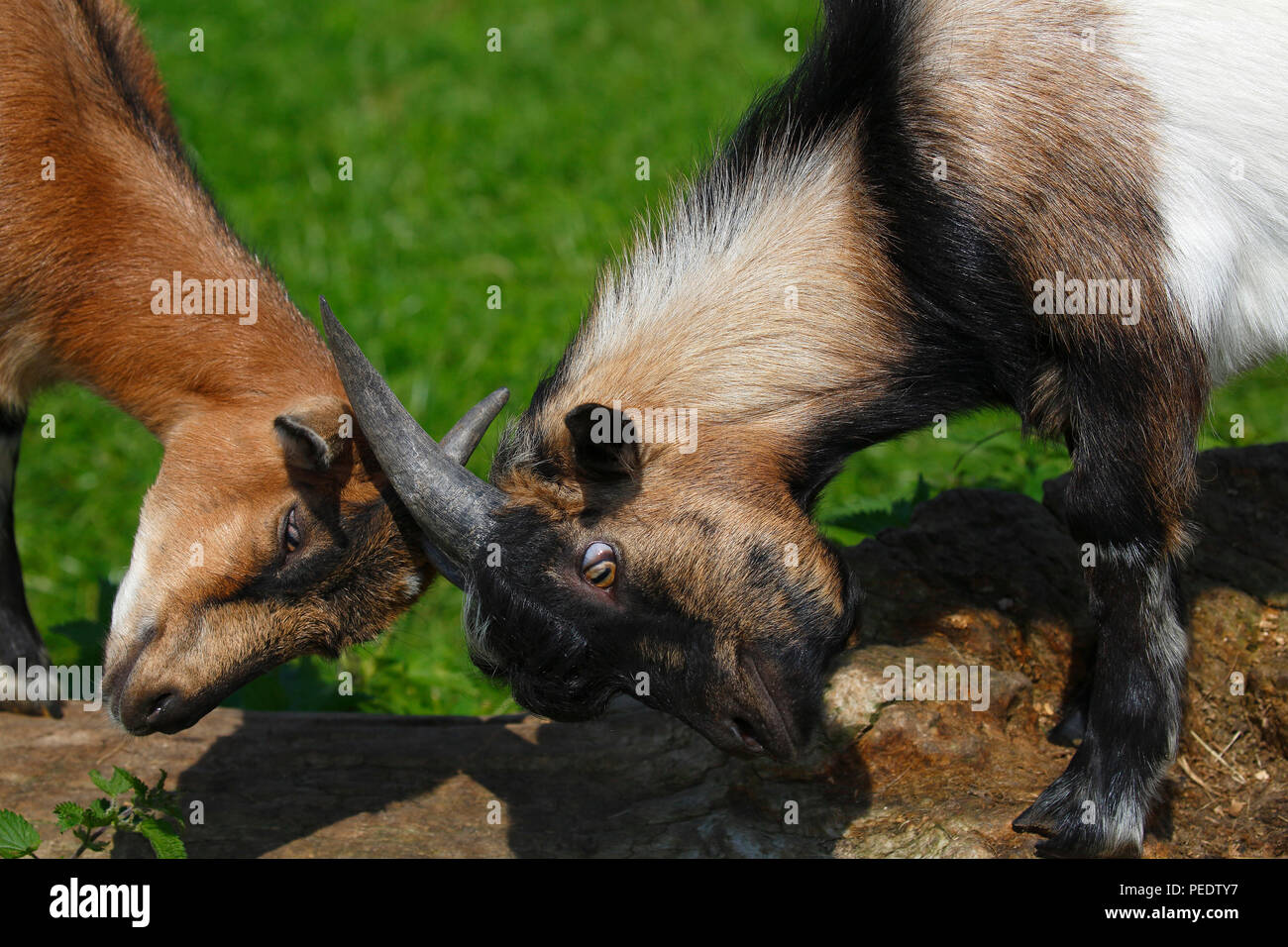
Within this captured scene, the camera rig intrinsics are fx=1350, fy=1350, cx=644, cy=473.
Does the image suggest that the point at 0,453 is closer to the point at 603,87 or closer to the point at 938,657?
the point at 938,657

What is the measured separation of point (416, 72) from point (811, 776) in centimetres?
920

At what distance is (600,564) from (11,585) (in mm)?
2836

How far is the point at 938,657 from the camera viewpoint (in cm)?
490

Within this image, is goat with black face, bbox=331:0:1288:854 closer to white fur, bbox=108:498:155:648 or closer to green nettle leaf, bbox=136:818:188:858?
white fur, bbox=108:498:155:648

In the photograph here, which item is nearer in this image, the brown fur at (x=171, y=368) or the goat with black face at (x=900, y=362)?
the goat with black face at (x=900, y=362)

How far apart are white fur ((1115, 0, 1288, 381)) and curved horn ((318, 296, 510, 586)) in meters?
2.28

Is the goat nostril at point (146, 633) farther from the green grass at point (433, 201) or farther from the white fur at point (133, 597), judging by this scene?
the green grass at point (433, 201)

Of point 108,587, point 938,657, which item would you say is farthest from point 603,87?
point 938,657

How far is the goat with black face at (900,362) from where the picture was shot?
4.17 meters

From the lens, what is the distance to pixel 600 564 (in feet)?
13.7

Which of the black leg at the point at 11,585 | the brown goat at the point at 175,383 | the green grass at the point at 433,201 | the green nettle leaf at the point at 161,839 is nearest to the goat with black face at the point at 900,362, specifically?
the brown goat at the point at 175,383

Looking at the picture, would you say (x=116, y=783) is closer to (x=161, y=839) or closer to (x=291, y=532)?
(x=161, y=839)

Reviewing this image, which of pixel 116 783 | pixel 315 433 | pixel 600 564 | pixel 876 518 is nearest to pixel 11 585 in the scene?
pixel 116 783

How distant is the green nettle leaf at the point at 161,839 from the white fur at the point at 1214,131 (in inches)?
142
